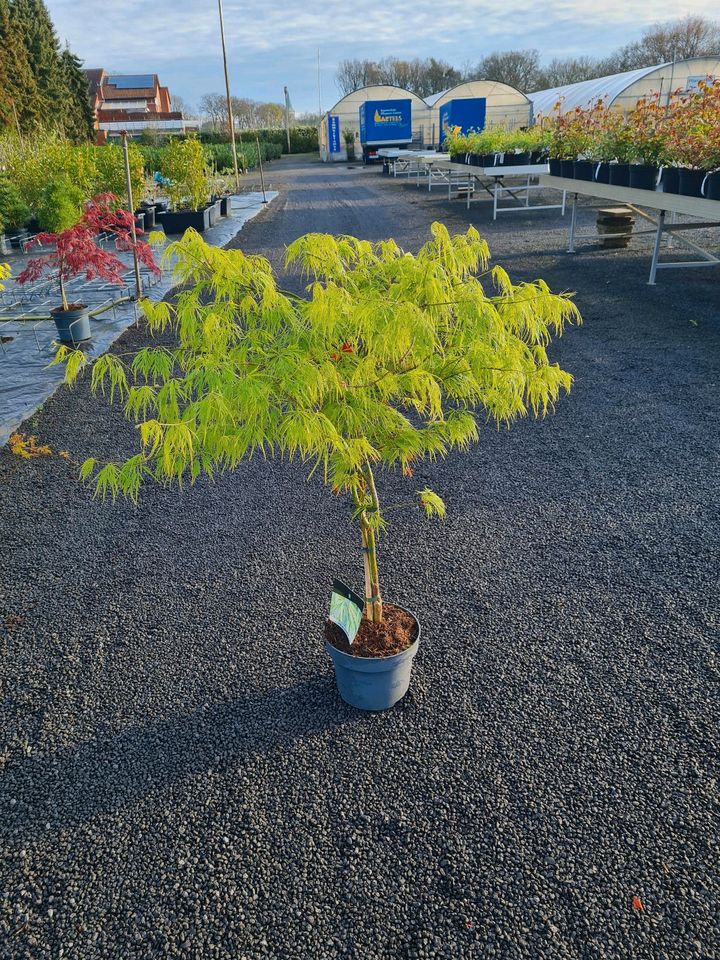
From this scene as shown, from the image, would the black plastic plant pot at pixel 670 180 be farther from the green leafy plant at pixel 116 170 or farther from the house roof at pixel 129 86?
the house roof at pixel 129 86

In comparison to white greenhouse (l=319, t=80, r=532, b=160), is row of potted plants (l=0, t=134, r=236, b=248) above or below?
Result: below

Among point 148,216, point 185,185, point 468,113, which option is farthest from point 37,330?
point 468,113

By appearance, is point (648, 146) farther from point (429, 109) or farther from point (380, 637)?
point (429, 109)

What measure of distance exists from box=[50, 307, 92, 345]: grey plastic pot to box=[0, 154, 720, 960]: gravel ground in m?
3.29

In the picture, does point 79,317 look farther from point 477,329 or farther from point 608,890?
point 608,890

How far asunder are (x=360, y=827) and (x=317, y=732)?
1.52 feet

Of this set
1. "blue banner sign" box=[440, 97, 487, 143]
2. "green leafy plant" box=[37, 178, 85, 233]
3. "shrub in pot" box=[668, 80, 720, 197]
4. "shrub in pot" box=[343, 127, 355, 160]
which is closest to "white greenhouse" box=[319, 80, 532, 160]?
"shrub in pot" box=[343, 127, 355, 160]

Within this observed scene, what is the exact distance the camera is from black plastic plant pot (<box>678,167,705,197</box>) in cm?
762

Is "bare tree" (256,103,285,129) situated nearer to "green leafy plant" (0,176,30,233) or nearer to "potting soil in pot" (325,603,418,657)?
"green leafy plant" (0,176,30,233)

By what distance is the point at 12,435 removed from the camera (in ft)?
17.7

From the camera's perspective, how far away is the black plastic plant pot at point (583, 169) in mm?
10424

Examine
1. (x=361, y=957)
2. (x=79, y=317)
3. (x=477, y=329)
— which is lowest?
(x=361, y=957)

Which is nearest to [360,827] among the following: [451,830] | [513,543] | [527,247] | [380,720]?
[451,830]

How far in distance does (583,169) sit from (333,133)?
36448 millimetres
